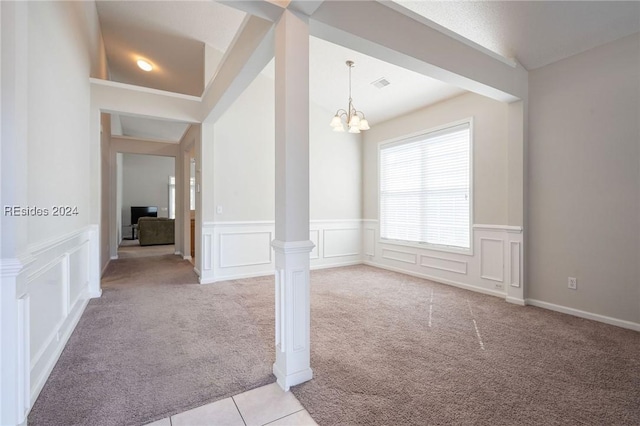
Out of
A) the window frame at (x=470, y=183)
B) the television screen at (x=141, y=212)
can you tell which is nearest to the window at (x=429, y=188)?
the window frame at (x=470, y=183)

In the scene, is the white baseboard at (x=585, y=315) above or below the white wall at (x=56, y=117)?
below

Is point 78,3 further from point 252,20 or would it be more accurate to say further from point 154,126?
point 154,126

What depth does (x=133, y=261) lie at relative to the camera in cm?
620

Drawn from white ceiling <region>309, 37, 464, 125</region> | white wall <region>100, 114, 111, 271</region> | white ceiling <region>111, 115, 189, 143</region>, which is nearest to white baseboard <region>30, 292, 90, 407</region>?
white wall <region>100, 114, 111, 271</region>

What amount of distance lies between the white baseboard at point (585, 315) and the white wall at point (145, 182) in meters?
11.7

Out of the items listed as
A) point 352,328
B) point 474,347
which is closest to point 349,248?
point 352,328

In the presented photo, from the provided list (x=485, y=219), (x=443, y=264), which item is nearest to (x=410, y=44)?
(x=485, y=219)

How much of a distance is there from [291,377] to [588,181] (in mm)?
3358

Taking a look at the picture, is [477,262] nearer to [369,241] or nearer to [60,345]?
[369,241]

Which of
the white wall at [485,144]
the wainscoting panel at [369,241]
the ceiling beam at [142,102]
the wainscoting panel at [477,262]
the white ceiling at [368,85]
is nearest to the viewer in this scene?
the wainscoting panel at [477,262]

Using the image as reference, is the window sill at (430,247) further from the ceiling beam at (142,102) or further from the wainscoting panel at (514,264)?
the ceiling beam at (142,102)

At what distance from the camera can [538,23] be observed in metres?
2.87

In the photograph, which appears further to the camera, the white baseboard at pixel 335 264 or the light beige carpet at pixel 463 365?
the white baseboard at pixel 335 264

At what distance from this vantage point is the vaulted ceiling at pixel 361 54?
2.74 meters
